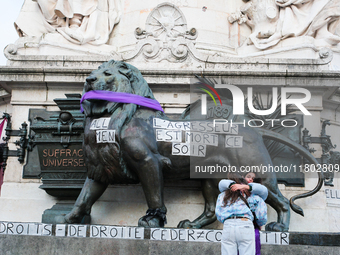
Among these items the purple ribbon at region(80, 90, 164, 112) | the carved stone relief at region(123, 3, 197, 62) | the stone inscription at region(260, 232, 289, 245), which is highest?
the carved stone relief at region(123, 3, 197, 62)

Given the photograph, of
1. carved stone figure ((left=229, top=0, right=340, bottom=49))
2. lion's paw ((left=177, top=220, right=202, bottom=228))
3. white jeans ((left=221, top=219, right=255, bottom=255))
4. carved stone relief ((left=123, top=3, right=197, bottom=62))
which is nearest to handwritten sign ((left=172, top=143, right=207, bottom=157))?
lion's paw ((left=177, top=220, right=202, bottom=228))

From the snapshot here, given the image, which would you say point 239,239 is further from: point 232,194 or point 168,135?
point 168,135

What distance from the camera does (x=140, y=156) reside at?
7.16 meters

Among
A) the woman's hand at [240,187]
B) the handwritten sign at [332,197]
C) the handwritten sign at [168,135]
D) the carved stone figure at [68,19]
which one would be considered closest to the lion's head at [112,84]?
the handwritten sign at [168,135]

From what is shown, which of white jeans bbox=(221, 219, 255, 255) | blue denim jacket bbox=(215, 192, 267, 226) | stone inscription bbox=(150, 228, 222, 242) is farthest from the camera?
stone inscription bbox=(150, 228, 222, 242)

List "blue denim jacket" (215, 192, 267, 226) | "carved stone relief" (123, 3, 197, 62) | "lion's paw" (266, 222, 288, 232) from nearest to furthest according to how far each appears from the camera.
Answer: "blue denim jacket" (215, 192, 267, 226) < "lion's paw" (266, 222, 288, 232) < "carved stone relief" (123, 3, 197, 62)

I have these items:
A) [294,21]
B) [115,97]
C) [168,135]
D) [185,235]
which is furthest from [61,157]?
[294,21]

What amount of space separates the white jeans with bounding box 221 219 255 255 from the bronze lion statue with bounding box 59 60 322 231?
220 cm

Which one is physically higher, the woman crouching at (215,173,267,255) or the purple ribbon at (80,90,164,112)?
the purple ribbon at (80,90,164,112)

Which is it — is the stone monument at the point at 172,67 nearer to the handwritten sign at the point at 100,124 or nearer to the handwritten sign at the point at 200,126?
the handwritten sign at the point at 200,126

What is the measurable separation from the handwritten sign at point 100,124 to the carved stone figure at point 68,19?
156 inches

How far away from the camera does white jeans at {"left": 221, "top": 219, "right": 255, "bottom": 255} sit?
493 centimetres

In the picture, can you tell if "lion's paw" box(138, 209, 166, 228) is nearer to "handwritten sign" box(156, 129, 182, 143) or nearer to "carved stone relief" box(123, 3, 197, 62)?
"handwritten sign" box(156, 129, 182, 143)

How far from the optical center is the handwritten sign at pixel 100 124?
24.0 ft
